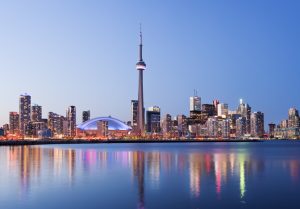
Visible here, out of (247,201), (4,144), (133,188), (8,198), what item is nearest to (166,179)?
(133,188)

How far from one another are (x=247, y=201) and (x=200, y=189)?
5806 millimetres

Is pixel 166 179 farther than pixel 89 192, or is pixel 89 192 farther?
pixel 166 179

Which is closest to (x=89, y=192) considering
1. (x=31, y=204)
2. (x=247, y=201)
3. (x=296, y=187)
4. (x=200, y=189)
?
(x=31, y=204)

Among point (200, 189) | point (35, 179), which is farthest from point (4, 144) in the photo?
point (200, 189)

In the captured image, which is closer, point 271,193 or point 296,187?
point 271,193

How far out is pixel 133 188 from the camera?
34.2m

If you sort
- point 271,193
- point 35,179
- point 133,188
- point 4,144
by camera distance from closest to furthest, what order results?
point 271,193 < point 133,188 < point 35,179 < point 4,144

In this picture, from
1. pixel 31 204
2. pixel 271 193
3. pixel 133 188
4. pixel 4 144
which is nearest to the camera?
pixel 31 204

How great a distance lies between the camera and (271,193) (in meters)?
31.4

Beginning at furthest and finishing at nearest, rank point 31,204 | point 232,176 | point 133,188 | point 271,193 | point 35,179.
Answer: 1. point 232,176
2. point 35,179
3. point 133,188
4. point 271,193
5. point 31,204

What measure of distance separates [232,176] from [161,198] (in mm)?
16036

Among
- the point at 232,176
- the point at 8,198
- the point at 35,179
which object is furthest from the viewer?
the point at 232,176

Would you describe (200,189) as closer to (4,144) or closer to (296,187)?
(296,187)

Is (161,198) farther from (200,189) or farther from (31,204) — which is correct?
(31,204)
